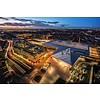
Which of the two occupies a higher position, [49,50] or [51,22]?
[51,22]

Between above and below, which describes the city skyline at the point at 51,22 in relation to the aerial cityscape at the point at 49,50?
above

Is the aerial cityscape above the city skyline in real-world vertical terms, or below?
below

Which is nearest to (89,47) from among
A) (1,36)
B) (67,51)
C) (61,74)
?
(67,51)
